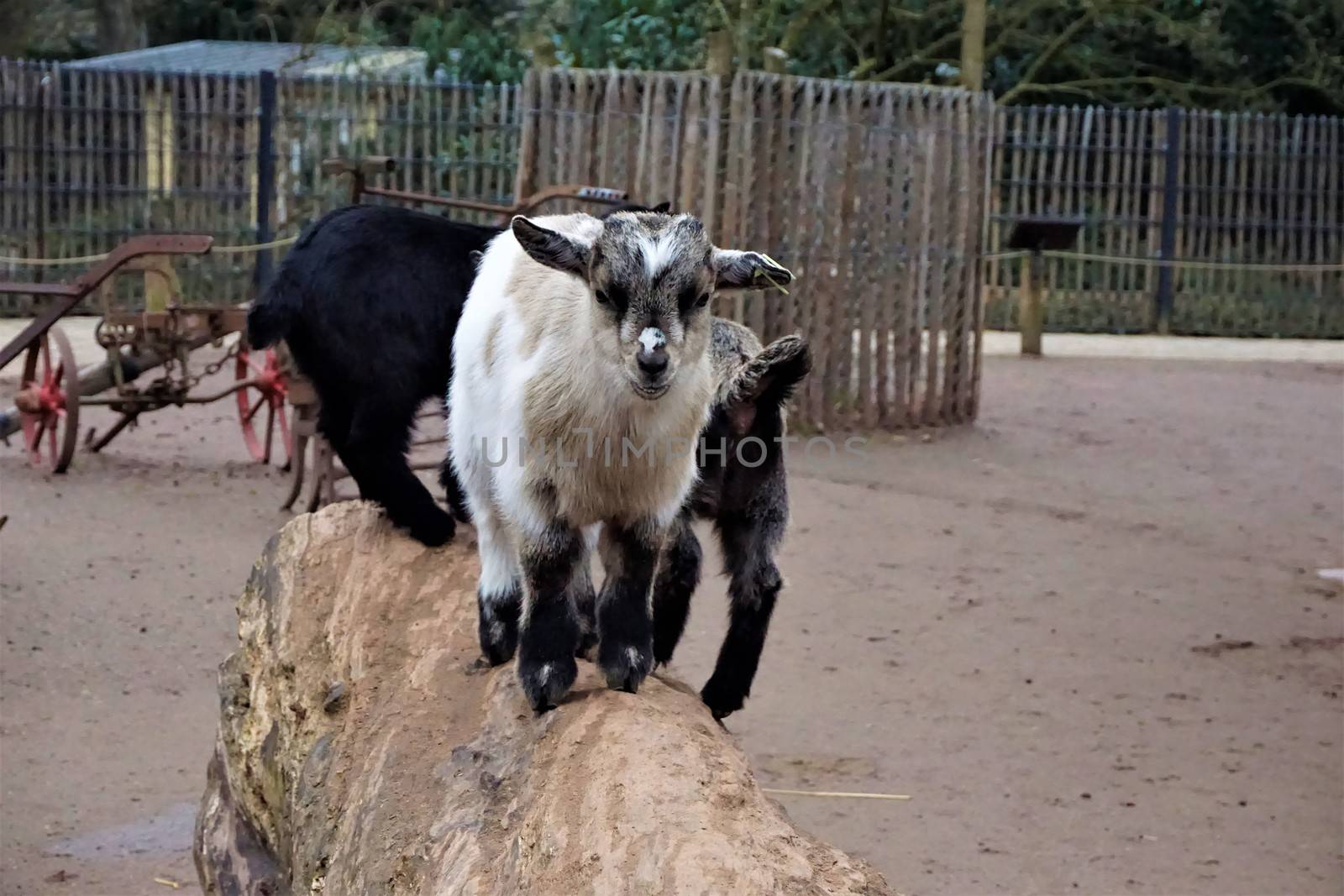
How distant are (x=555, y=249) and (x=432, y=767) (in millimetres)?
1107

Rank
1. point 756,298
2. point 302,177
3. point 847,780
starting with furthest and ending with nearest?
point 302,177
point 756,298
point 847,780

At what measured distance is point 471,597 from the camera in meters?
4.31

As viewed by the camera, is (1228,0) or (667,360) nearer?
(667,360)

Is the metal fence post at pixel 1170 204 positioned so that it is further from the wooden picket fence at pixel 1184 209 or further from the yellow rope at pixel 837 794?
the yellow rope at pixel 837 794

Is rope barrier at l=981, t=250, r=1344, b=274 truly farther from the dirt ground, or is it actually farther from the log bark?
the log bark

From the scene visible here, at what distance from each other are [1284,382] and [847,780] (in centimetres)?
1008

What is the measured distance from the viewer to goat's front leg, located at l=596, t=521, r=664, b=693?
3.50 metres

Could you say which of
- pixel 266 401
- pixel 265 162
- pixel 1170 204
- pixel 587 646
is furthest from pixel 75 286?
pixel 1170 204

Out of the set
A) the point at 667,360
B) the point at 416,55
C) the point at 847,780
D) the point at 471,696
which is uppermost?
the point at 416,55

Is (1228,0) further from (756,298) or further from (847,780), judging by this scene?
(847,780)

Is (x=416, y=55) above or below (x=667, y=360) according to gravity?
above

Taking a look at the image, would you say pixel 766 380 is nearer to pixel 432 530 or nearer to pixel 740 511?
pixel 740 511

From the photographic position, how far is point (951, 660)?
7.20 metres

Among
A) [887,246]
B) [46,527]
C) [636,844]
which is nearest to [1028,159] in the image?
[887,246]
